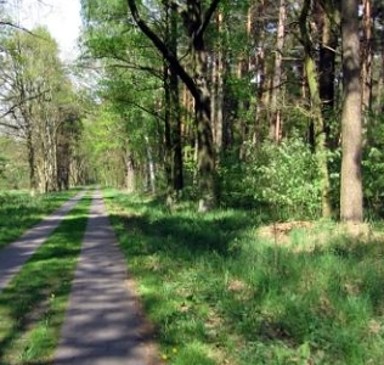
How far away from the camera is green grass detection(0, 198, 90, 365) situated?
6809mm

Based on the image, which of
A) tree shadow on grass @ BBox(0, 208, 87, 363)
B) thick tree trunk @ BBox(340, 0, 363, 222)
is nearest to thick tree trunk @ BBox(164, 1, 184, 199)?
tree shadow on grass @ BBox(0, 208, 87, 363)

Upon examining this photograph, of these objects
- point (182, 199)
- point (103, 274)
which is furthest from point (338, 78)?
point (103, 274)

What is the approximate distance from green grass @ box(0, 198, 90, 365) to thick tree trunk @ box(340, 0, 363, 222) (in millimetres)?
6051

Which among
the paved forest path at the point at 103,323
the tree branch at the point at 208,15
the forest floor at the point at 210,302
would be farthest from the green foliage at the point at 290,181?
the paved forest path at the point at 103,323

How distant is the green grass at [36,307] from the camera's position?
6.81 m

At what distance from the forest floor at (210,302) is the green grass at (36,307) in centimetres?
2

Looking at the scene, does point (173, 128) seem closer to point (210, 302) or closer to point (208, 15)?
point (208, 15)

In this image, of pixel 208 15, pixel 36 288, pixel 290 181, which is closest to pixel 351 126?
pixel 290 181

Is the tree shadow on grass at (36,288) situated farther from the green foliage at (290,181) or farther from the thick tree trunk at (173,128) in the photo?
the thick tree trunk at (173,128)

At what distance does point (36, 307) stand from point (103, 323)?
1.52m

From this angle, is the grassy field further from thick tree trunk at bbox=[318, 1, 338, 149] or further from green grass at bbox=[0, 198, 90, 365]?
thick tree trunk at bbox=[318, 1, 338, 149]

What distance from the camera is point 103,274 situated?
11.6m

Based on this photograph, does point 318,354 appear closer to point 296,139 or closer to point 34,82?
point 296,139

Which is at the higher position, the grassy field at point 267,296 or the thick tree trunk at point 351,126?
the thick tree trunk at point 351,126
